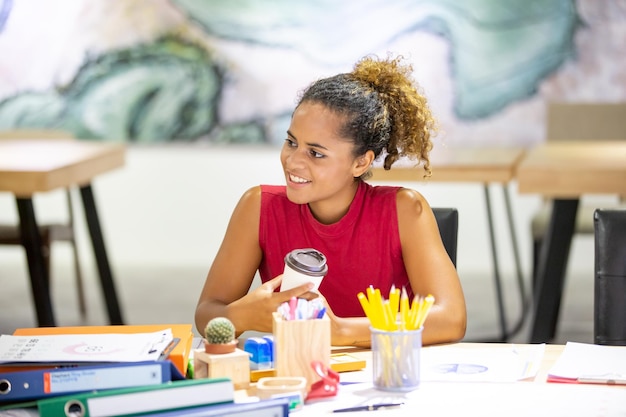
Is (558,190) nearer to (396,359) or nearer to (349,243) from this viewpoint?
(349,243)

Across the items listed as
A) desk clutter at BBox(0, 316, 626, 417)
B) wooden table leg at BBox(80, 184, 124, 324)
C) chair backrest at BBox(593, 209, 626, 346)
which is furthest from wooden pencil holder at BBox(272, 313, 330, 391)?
wooden table leg at BBox(80, 184, 124, 324)

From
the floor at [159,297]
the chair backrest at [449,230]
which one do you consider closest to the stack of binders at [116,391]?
the chair backrest at [449,230]

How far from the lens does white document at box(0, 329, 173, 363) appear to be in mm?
1436

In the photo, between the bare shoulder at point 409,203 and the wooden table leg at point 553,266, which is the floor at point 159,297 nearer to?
the wooden table leg at point 553,266

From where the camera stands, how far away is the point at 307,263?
1636mm

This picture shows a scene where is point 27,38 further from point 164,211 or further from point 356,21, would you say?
point 356,21

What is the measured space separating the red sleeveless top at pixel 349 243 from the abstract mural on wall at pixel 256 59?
340 cm

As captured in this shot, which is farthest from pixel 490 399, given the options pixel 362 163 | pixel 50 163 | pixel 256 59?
pixel 256 59

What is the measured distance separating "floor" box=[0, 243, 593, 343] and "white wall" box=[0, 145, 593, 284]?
0.11 metres

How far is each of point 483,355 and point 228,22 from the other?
416cm

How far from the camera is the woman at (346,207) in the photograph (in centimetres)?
204

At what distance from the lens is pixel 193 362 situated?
1.52 meters

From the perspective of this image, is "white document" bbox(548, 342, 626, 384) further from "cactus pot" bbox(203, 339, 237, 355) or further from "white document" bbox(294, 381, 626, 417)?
"cactus pot" bbox(203, 339, 237, 355)

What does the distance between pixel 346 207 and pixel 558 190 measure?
158 centimetres
